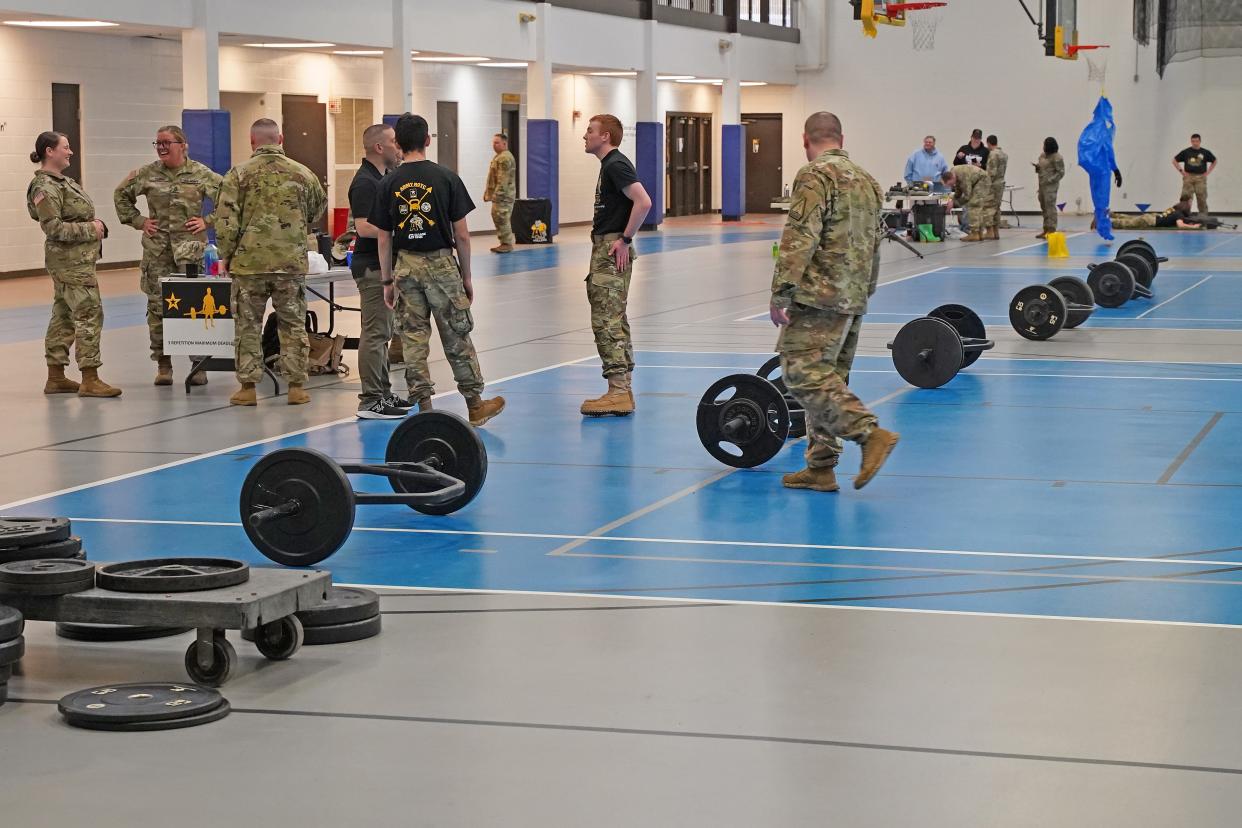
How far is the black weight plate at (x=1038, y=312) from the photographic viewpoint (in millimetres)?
15891

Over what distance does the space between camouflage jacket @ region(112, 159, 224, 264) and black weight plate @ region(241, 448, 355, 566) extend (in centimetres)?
588

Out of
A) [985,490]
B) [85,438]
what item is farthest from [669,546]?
[85,438]

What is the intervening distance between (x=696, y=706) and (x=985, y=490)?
412 cm

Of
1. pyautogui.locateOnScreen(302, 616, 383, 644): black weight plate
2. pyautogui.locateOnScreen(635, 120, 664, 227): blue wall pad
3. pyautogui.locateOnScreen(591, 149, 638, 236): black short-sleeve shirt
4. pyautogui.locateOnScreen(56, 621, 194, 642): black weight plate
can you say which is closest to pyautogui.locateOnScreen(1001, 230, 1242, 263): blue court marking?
pyautogui.locateOnScreen(635, 120, 664, 227): blue wall pad

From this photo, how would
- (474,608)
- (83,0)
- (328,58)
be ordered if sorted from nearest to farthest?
1. (474,608)
2. (83,0)
3. (328,58)

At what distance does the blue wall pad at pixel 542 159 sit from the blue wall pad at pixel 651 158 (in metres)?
4.32

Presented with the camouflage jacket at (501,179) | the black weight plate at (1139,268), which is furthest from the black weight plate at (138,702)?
the camouflage jacket at (501,179)

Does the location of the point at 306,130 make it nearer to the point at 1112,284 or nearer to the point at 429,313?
the point at 1112,284

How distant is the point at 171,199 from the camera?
12648 millimetres

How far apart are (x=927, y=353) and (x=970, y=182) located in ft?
68.2

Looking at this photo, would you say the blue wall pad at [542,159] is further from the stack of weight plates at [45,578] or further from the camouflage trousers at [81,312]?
the stack of weight plates at [45,578]

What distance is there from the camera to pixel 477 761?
15.3 ft

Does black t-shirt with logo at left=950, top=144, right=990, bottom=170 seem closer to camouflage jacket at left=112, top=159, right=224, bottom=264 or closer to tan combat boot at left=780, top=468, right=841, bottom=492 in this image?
camouflage jacket at left=112, top=159, right=224, bottom=264

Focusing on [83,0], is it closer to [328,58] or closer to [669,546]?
[328,58]
